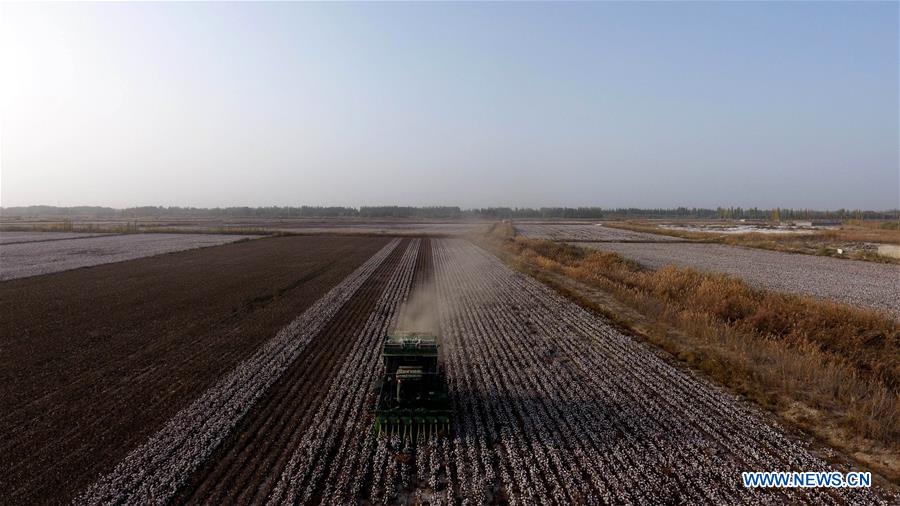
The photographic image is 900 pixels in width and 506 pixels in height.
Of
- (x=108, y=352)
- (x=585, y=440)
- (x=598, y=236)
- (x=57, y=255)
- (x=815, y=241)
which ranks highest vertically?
(x=598, y=236)

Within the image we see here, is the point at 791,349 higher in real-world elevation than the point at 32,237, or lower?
lower

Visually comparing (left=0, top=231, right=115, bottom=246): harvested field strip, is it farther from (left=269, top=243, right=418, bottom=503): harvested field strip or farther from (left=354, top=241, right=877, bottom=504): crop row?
(left=354, top=241, right=877, bottom=504): crop row

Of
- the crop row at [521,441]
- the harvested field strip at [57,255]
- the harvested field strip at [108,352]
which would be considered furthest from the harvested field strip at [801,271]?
the harvested field strip at [57,255]

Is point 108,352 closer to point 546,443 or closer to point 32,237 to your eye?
point 546,443

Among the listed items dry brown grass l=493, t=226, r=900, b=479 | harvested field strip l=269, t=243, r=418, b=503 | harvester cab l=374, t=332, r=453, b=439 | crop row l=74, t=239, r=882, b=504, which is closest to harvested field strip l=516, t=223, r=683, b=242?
dry brown grass l=493, t=226, r=900, b=479

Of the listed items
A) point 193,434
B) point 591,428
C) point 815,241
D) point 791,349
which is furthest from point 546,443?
point 815,241

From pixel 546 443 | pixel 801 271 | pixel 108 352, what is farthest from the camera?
pixel 801 271
